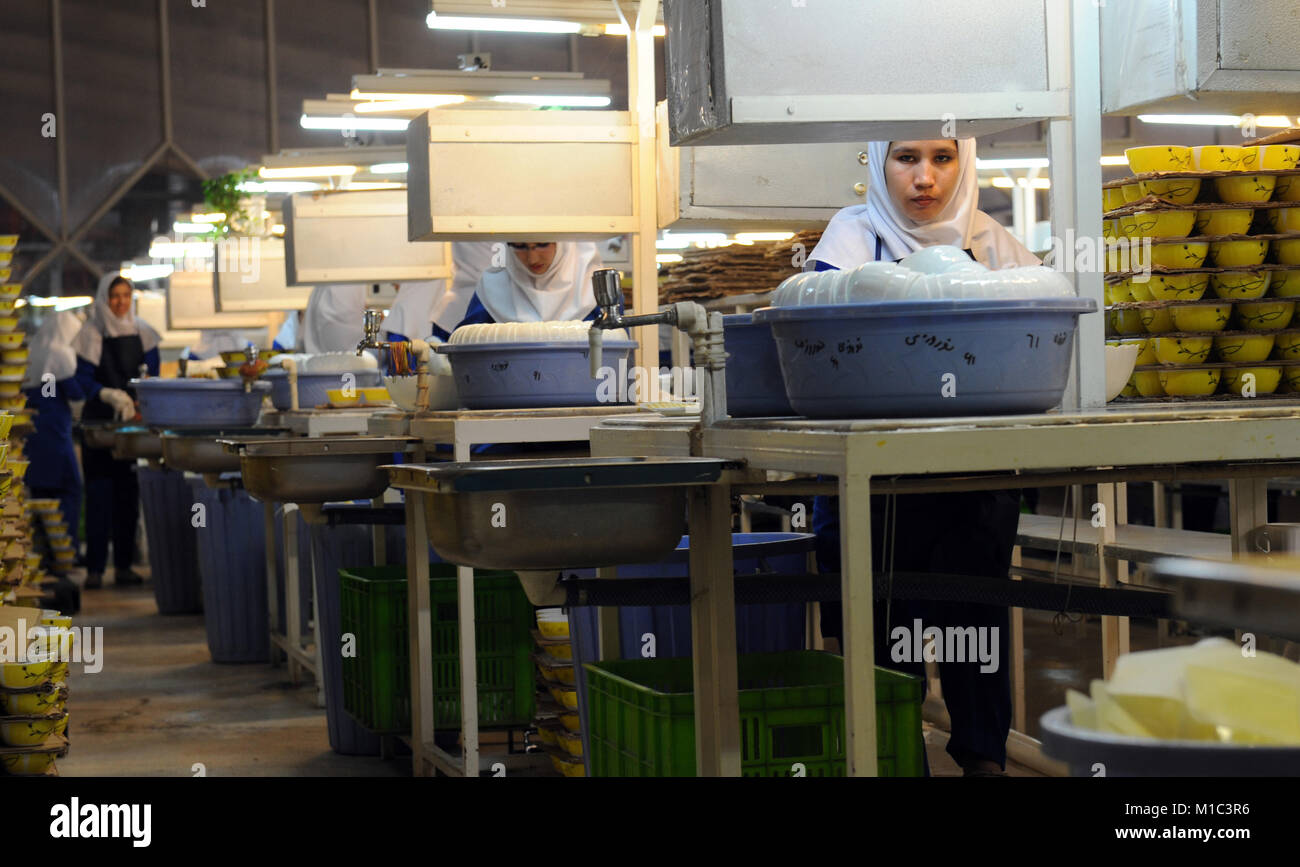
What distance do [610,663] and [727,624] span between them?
0.48 m

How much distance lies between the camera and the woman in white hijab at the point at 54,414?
7.86 m

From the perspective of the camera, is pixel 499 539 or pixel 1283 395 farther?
pixel 1283 395

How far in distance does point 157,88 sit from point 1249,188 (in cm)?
1182

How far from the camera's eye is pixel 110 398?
797 cm

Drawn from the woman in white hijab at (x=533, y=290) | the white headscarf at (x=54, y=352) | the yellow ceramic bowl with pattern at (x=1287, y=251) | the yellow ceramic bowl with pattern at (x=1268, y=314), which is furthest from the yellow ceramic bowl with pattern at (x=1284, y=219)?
the white headscarf at (x=54, y=352)

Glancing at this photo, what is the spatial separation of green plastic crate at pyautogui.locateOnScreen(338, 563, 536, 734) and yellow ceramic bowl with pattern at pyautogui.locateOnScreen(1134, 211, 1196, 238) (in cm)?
164

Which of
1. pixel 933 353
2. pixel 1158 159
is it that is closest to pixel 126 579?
pixel 1158 159

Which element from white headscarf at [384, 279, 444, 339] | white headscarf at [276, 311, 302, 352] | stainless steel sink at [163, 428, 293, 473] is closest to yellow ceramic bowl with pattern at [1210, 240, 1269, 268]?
stainless steel sink at [163, 428, 293, 473]

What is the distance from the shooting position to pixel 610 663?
95.8 inches

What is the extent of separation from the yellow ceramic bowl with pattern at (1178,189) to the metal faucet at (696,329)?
1.13 m

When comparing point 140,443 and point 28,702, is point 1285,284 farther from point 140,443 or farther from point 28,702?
point 140,443

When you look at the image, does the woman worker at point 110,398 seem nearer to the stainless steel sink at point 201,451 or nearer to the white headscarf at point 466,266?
the white headscarf at point 466,266
